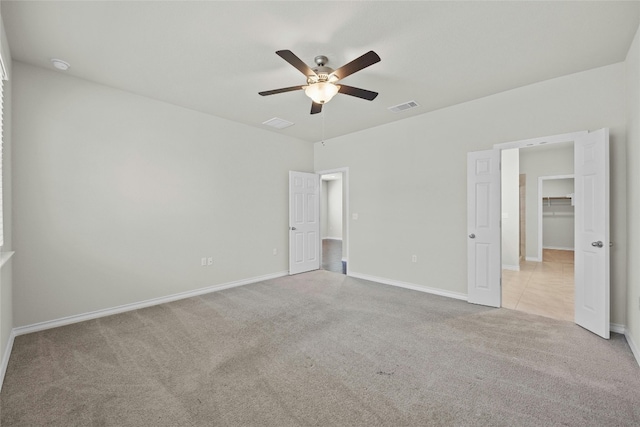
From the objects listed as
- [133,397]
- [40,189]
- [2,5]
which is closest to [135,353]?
[133,397]

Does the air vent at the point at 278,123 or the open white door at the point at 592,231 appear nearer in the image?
the open white door at the point at 592,231

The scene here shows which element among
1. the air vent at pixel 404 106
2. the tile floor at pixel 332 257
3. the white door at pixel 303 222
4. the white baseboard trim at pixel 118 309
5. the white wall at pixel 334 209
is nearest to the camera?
the white baseboard trim at pixel 118 309

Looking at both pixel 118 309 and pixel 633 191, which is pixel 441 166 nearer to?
pixel 633 191

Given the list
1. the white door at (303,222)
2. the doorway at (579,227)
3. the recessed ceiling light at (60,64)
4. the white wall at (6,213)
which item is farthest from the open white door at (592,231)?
the recessed ceiling light at (60,64)

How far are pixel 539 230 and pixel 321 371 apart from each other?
7.20 m

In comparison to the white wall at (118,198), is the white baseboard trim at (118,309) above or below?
below

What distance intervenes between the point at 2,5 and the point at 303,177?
4.32 metres

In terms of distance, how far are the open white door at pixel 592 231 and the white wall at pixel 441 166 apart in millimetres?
247

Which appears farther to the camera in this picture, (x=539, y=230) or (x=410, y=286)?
(x=539, y=230)

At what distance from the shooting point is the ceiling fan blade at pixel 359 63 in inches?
84.8

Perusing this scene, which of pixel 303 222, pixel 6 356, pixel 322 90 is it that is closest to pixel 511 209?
pixel 303 222

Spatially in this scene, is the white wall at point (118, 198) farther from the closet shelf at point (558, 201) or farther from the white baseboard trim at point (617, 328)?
the closet shelf at point (558, 201)

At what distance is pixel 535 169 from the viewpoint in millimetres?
6879

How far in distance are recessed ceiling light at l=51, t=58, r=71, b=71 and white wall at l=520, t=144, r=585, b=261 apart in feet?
28.5
